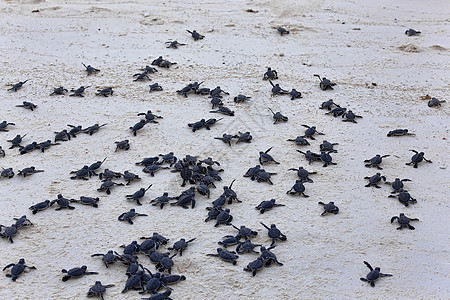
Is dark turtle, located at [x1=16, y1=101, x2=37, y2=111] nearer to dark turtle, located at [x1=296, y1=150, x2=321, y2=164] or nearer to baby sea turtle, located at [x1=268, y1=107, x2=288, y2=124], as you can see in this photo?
baby sea turtle, located at [x1=268, y1=107, x2=288, y2=124]

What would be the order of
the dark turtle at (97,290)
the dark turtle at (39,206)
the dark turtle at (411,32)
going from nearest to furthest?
the dark turtle at (97,290) < the dark turtle at (39,206) < the dark turtle at (411,32)

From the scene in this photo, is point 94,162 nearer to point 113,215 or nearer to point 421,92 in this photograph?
point 113,215

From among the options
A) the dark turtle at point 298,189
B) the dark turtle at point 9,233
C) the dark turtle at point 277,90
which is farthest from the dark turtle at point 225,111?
the dark turtle at point 9,233

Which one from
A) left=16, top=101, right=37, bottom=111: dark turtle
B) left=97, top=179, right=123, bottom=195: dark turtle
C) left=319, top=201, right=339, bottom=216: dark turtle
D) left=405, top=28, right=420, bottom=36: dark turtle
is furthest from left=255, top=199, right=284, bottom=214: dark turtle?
left=405, top=28, right=420, bottom=36: dark turtle

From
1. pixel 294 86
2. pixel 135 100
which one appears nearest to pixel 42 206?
pixel 135 100

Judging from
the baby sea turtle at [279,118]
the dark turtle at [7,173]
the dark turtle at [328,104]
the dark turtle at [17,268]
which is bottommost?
the dark turtle at [17,268]

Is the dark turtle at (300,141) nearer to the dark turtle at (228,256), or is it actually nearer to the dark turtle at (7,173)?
the dark turtle at (228,256)

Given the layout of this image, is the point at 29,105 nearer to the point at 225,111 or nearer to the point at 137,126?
the point at 137,126
